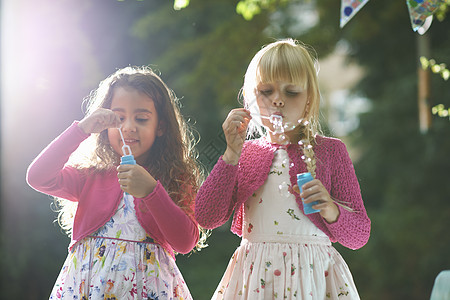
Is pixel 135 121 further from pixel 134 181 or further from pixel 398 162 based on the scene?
pixel 398 162

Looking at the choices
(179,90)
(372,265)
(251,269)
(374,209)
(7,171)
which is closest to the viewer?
(251,269)

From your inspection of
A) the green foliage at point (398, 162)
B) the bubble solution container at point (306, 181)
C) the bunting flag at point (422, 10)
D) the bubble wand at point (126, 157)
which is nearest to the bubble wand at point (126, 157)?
the bubble wand at point (126, 157)

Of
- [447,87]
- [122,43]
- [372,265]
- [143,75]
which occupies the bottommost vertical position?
[372,265]

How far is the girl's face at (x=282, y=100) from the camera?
1.95m

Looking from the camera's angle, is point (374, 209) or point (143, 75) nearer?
point (143, 75)

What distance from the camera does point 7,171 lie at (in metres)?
5.39

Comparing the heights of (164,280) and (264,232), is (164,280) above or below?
below

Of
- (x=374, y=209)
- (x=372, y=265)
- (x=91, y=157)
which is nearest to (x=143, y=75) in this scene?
(x=91, y=157)

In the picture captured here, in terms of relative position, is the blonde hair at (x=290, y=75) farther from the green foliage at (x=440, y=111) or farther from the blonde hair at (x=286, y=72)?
the green foliage at (x=440, y=111)

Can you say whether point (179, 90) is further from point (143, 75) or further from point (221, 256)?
point (143, 75)

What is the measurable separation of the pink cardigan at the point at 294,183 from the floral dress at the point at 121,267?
0.69ft

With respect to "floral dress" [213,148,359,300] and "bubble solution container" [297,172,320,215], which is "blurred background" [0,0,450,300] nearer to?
"floral dress" [213,148,359,300]

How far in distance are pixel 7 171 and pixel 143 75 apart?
3.63 meters

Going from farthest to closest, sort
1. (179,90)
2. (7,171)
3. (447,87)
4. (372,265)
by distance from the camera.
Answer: (372,265)
(447,87)
(179,90)
(7,171)
